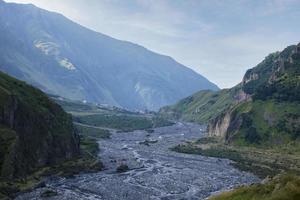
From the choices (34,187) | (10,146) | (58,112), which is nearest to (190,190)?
(34,187)

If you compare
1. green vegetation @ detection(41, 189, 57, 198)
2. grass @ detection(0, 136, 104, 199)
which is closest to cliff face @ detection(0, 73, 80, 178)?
grass @ detection(0, 136, 104, 199)

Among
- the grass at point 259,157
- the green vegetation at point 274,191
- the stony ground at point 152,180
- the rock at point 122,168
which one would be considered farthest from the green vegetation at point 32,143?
the green vegetation at point 274,191

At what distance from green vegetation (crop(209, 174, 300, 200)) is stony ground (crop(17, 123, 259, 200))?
106 feet

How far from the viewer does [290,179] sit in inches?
2218

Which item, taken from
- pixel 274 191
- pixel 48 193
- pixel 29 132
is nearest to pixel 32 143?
pixel 29 132

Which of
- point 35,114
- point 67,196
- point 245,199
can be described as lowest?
point 67,196

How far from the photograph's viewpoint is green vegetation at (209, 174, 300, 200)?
52.7m

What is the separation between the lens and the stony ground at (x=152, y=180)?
9588cm

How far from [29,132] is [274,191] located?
263 ft

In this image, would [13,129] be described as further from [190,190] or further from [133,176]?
[190,190]

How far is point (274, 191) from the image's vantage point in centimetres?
5553

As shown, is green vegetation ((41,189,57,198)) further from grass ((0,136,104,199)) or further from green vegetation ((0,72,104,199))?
green vegetation ((0,72,104,199))

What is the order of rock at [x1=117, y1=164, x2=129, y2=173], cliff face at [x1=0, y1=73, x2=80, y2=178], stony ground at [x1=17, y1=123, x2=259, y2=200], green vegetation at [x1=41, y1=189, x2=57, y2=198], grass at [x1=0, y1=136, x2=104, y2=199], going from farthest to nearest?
1. rock at [x1=117, y1=164, x2=129, y2=173]
2. cliff face at [x1=0, y1=73, x2=80, y2=178]
3. stony ground at [x1=17, y1=123, x2=259, y2=200]
4. grass at [x1=0, y1=136, x2=104, y2=199]
5. green vegetation at [x1=41, y1=189, x2=57, y2=198]

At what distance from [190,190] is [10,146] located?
131 ft
